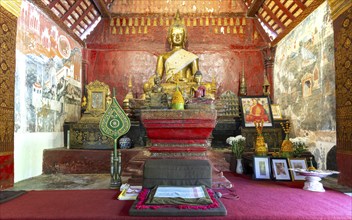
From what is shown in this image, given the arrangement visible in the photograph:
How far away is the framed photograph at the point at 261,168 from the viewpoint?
3.57 metres

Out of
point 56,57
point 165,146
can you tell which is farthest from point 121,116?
point 56,57

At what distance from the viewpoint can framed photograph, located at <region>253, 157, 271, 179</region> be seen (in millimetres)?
3566

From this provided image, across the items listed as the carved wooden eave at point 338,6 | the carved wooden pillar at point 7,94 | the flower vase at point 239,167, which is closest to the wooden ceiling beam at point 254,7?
the carved wooden eave at point 338,6

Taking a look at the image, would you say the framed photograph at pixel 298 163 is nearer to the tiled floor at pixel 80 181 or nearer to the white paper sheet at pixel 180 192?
the tiled floor at pixel 80 181

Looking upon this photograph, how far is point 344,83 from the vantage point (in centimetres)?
323

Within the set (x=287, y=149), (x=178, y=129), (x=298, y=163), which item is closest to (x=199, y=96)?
(x=287, y=149)

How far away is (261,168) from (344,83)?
1468 mm

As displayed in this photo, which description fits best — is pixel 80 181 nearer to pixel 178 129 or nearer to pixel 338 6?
pixel 178 129

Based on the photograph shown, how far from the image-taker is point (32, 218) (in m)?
2.04

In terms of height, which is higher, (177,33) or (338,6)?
(177,33)

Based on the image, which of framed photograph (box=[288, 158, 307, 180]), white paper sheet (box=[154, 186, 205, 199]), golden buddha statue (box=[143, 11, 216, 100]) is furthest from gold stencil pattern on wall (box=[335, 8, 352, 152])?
golden buddha statue (box=[143, 11, 216, 100])

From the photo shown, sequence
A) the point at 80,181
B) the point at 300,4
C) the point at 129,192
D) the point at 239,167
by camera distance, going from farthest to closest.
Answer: the point at 300,4 < the point at 239,167 < the point at 80,181 < the point at 129,192

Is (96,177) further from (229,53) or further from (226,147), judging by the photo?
(229,53)

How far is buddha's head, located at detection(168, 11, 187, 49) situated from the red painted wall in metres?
0.40
